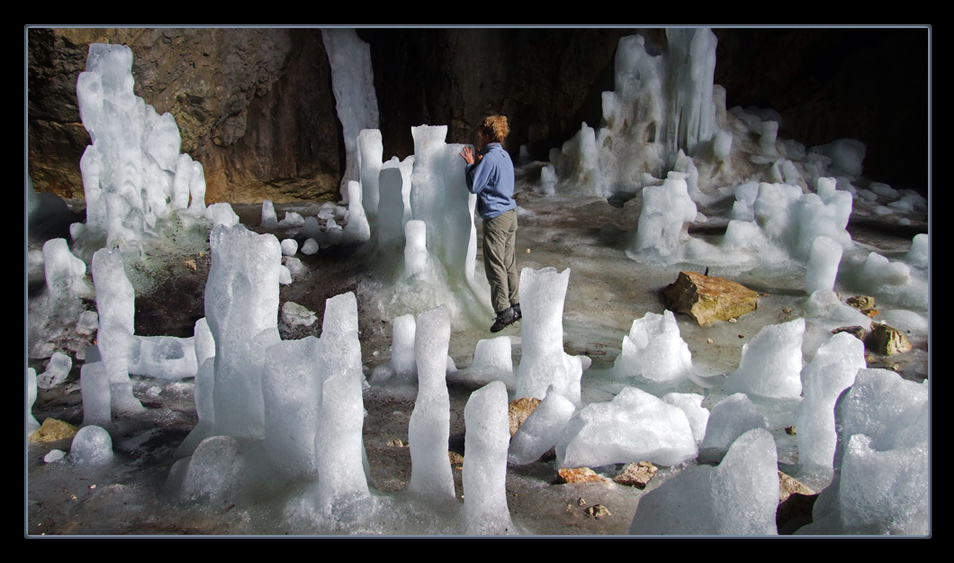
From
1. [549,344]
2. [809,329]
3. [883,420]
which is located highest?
[883,420]

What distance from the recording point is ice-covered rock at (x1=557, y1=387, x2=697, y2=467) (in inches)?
133

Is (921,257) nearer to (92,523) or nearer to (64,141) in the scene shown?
(92,523)

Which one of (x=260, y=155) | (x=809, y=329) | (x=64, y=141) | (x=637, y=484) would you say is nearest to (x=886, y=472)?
(x=637, y=484)

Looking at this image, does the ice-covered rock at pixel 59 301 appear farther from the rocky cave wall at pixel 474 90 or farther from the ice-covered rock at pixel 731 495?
the ice-covered rock at pixel 731 495

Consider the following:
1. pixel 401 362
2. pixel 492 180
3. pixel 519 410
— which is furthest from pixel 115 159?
pixel 519 410

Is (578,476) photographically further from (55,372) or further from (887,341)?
(55,372)

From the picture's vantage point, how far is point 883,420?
8.66 feet

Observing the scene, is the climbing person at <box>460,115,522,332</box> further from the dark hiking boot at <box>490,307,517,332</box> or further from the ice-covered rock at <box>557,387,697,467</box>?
the ice-covered rock at <box>557,387,697,467</box>

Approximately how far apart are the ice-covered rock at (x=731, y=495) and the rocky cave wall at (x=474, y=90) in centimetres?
847

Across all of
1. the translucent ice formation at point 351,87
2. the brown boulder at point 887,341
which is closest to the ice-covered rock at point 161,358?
the brown boulder at point 887,341

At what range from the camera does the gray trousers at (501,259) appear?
5.49 metres

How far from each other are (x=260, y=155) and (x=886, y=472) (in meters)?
9.77

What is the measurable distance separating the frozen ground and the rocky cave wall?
178 cm

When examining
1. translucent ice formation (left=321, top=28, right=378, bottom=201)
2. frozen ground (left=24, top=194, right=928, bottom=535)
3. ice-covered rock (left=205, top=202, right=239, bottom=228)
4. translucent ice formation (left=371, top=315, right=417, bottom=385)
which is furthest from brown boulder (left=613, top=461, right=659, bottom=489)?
translucent ice formation (left=321, top=28, right=378, bottom=201)
